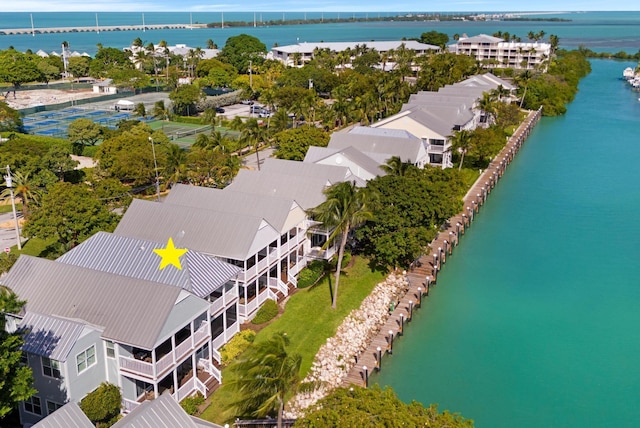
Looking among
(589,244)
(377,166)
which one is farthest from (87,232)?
(589,244)

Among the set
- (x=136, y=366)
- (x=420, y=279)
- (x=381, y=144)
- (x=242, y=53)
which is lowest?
(x=420, y=279)

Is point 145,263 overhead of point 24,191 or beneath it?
overhead

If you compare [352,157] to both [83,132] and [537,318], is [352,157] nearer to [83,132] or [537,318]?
[537,318]

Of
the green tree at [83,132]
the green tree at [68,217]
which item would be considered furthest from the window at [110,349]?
the green tree at [83,132]

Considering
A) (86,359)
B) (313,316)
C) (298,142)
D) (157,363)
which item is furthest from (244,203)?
(298,142)

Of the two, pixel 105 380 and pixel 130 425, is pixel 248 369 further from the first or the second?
pixel 105 380

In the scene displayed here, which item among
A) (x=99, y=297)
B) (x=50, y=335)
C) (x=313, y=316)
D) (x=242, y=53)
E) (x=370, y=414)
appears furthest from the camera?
(x=242, y=53)
